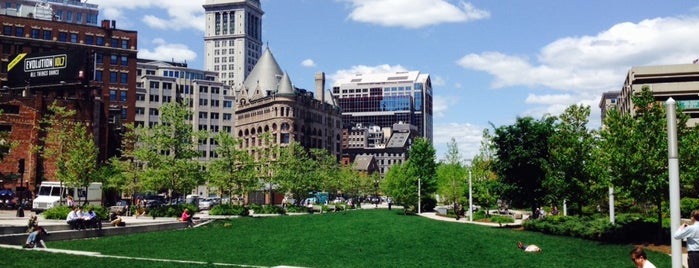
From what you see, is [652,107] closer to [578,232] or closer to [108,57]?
[578,232]

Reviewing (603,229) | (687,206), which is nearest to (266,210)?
(687,206)

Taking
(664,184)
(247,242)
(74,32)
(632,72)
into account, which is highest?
(74,32)

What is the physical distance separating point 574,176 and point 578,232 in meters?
3.80

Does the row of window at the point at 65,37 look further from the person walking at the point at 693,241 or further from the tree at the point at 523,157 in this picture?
the person walking at the point at 693,241

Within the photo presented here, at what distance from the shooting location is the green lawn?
2089 cm

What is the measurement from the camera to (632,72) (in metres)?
102

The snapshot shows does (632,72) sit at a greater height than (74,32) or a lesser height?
lesser

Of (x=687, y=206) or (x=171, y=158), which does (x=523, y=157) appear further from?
(x=171, y=158)

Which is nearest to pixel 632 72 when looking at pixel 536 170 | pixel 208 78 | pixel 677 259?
pixel 536 170

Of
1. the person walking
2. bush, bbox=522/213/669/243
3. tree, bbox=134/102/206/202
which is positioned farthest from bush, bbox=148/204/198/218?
the person walking

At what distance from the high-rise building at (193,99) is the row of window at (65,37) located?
38965 mm

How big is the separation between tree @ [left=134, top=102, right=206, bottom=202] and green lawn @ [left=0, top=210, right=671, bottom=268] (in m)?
15.7

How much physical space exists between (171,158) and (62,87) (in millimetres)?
32177

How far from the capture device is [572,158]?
3400 cm
